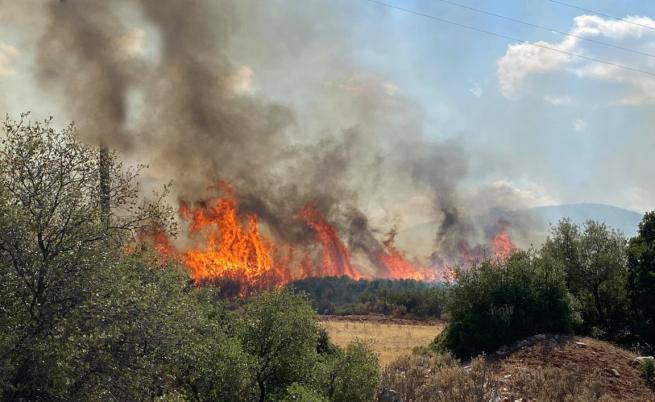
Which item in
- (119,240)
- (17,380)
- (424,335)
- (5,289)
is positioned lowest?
(424,335)

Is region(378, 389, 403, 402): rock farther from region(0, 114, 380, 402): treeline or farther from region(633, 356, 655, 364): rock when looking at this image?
region(633, 356, 655, 364): rock

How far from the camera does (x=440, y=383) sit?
874 inches

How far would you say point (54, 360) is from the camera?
414 inches

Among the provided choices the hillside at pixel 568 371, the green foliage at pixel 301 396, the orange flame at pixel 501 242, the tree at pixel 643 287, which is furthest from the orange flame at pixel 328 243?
the green foliage at pixel 301 396

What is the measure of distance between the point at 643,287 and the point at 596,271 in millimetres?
3886

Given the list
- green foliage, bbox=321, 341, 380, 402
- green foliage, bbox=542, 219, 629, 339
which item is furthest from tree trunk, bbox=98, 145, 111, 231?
green foliage, bbox=542, 219, 629, 339

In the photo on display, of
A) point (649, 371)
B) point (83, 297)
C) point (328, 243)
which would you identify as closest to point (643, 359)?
point (649, 371)

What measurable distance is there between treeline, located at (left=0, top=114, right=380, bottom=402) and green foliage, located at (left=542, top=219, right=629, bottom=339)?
28.4m

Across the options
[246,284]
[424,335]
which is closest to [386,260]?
[246,284]

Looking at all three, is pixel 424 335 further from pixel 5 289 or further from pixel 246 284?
pixel 5 289

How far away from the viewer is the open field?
1704 inches

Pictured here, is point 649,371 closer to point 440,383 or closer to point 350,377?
point 440,383

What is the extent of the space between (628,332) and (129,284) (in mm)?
34730

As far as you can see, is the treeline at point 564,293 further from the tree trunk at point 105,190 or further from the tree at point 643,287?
the tree trunk at point 105,190
